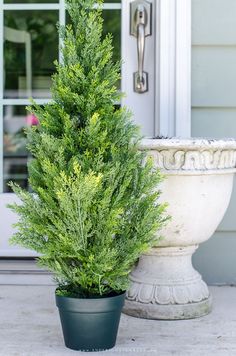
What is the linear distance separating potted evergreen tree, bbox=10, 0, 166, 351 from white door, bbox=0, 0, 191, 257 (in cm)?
86

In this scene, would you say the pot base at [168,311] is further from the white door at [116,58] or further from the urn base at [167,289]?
the white door at [116,58]

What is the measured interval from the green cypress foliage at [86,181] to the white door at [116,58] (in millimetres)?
868

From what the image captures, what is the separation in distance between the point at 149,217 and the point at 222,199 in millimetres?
577

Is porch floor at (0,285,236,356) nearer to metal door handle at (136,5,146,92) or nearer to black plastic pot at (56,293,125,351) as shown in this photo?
black plastic pot at (56,293,125,351)

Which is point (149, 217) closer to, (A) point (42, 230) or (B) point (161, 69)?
(A) point (42, 230)

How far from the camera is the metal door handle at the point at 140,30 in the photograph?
10.3 ft

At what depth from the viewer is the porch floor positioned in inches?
92.7

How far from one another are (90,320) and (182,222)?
0.63m

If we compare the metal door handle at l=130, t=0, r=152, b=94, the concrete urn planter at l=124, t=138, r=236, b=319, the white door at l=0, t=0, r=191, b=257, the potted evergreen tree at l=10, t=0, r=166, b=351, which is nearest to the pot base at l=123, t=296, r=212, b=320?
the concrete urn planter at l=124, t=138, r=236, b=319

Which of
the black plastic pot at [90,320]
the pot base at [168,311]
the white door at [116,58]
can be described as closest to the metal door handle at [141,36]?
the white door at [116,58]

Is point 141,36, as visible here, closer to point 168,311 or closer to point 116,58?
point 116,58

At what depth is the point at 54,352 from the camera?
232 cm

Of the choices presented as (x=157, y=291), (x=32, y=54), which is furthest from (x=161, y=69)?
(x=157, y=291)

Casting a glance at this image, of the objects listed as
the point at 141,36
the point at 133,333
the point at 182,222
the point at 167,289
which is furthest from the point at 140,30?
the point at 133,333
